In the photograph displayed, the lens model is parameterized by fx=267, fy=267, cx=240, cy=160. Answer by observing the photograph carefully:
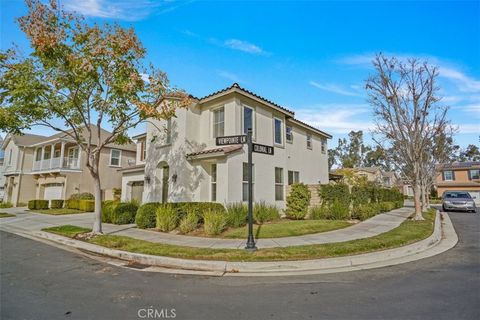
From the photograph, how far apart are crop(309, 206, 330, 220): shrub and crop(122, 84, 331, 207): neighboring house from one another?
203cm

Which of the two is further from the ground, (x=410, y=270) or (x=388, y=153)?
(x=388, y=153)

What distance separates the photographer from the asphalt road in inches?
151

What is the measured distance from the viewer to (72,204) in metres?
22.7

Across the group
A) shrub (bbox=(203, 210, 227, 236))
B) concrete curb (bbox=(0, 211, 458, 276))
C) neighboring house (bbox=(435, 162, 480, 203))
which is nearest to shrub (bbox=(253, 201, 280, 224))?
shrub (bbox=(203, 210, 227, 236))

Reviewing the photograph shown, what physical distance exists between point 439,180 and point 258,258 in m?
52.2

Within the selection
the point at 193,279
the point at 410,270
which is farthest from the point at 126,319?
the point at 410,270

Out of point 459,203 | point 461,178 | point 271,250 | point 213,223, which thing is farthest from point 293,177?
point 461,178

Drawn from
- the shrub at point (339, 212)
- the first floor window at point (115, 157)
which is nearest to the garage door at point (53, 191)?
the first floor window at point (115, 157)

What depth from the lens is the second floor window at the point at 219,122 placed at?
14.4 meters

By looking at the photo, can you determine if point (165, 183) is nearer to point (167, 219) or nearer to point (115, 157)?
point (167, 219)

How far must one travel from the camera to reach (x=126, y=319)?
3.66 metres

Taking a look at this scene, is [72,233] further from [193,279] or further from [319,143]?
[319,143]

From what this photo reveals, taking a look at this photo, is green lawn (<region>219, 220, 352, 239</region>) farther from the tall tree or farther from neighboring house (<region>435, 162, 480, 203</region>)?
neighboring house (<region>435, 162, 480, 203</region>)

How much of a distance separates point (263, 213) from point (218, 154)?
359 centimetres
